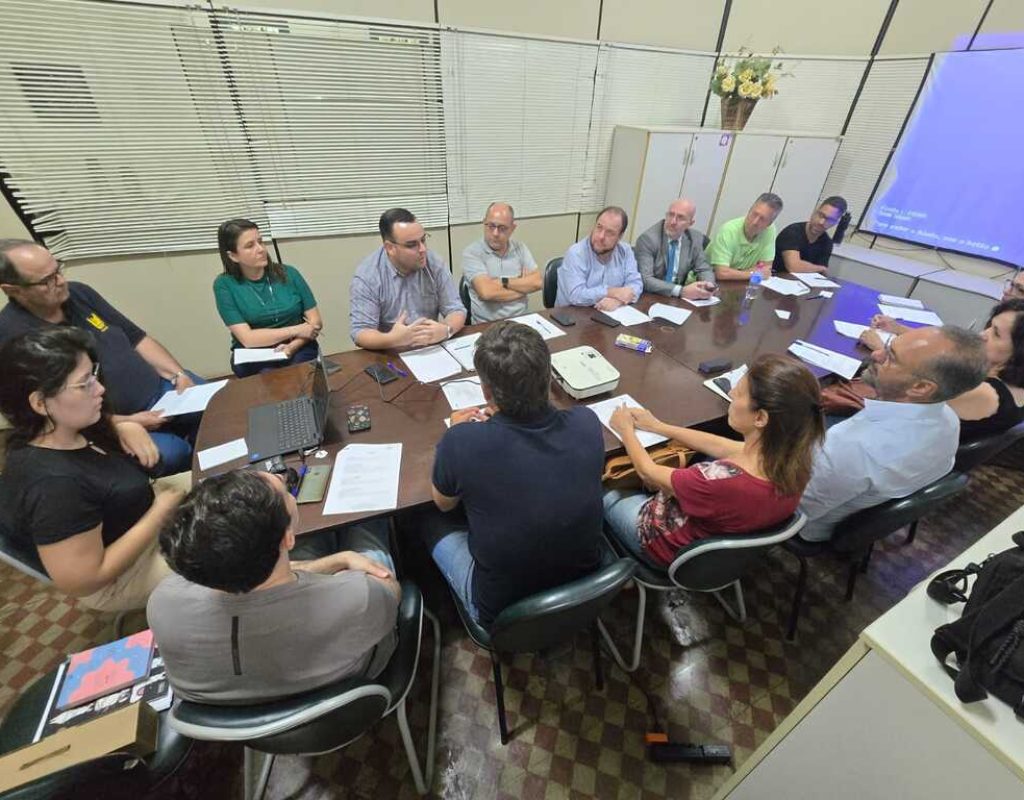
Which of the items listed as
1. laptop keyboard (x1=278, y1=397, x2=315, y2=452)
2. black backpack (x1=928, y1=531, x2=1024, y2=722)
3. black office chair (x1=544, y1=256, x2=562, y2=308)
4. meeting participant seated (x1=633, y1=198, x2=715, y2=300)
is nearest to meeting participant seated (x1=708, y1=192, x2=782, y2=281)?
meeting participant seated (x1=633, y1=198, x2=715, y2=300)

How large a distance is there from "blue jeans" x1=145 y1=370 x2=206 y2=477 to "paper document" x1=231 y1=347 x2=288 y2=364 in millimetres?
342

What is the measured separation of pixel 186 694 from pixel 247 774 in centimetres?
70

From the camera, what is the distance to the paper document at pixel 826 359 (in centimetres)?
214

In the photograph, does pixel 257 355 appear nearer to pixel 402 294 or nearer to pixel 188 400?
pixel 188 400

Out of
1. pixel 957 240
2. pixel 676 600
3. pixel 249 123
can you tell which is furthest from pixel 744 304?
pixel 249 123

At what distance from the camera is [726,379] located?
1923 mm

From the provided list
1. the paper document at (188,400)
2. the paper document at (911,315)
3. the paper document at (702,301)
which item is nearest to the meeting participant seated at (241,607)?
the paper document at (188,400)

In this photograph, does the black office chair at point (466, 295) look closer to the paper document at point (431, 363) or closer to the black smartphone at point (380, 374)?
the paper document at point (431, 363)

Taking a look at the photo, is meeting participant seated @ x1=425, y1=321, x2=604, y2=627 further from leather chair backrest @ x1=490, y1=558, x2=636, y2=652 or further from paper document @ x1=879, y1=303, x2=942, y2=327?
paper document @ x1=879, y1=303, x2=942, y2=327

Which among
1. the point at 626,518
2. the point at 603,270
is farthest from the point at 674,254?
the point at 626,518

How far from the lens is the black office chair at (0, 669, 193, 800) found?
784mm

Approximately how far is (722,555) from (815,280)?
2.95 metres

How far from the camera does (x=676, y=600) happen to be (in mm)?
1958

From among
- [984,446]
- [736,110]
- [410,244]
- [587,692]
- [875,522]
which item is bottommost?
[587,692]
